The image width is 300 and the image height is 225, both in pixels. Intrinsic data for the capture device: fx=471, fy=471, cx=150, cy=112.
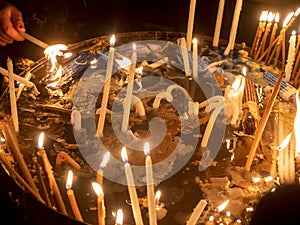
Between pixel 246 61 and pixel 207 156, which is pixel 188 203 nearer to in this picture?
pixel 207 156

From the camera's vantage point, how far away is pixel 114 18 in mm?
3990

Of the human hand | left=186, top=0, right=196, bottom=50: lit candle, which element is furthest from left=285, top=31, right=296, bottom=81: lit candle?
the human hand

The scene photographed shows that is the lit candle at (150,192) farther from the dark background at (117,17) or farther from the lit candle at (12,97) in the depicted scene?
the dark background at (117,17)

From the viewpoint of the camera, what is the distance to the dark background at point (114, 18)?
3.60 meters

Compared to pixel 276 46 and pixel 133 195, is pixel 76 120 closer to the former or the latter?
pixel 133 195

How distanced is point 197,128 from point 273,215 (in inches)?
38.9

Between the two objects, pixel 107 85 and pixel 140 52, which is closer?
pixel 107 85

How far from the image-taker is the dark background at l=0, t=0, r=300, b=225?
360 cm

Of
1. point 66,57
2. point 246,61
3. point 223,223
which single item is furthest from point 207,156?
point 66,57

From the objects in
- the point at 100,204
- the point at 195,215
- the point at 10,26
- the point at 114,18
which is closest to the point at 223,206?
the point at 195,215

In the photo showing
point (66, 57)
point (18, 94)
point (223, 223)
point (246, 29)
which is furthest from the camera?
point (246, 29)

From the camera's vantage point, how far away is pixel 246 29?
3.90 m

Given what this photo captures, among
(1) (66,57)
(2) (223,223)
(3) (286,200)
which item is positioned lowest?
(2) (223,223)

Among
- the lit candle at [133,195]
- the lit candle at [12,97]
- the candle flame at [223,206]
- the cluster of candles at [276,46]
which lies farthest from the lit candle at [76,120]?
the cluster of candles at [276,46]
